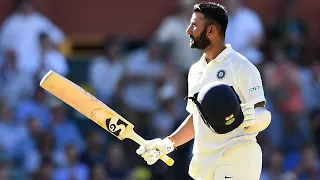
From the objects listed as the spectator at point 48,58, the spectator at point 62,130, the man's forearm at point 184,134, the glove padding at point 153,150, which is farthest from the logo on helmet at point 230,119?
the spectator at point 48,58

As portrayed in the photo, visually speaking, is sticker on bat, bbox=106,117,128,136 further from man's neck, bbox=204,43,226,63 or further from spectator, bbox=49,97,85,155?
spectator, bbox=49,97,85,155

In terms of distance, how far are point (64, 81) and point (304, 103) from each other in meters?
5.60

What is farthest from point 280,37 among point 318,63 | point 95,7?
point 95,7

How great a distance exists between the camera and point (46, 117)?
Result: 9.99 m

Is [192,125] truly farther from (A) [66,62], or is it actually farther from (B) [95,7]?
(B) [95,7]

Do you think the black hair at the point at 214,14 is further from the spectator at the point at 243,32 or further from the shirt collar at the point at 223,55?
the spectator at the point at 243,32

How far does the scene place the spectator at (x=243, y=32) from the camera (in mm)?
10453

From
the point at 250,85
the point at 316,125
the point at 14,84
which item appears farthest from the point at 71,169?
the point at 250,85

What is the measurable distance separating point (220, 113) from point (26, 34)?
221 inches

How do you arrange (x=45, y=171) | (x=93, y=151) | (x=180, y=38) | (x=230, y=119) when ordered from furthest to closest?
(x=180, y=38) < (x=93, y=151) < (x=45, y=171) < (x=230, y=119)

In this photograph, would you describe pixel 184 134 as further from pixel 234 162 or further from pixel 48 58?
pixel 48 58

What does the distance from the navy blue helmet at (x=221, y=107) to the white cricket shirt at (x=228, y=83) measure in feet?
0.76

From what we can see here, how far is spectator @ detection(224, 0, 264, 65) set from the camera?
1045cm

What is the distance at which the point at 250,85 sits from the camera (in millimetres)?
5527
